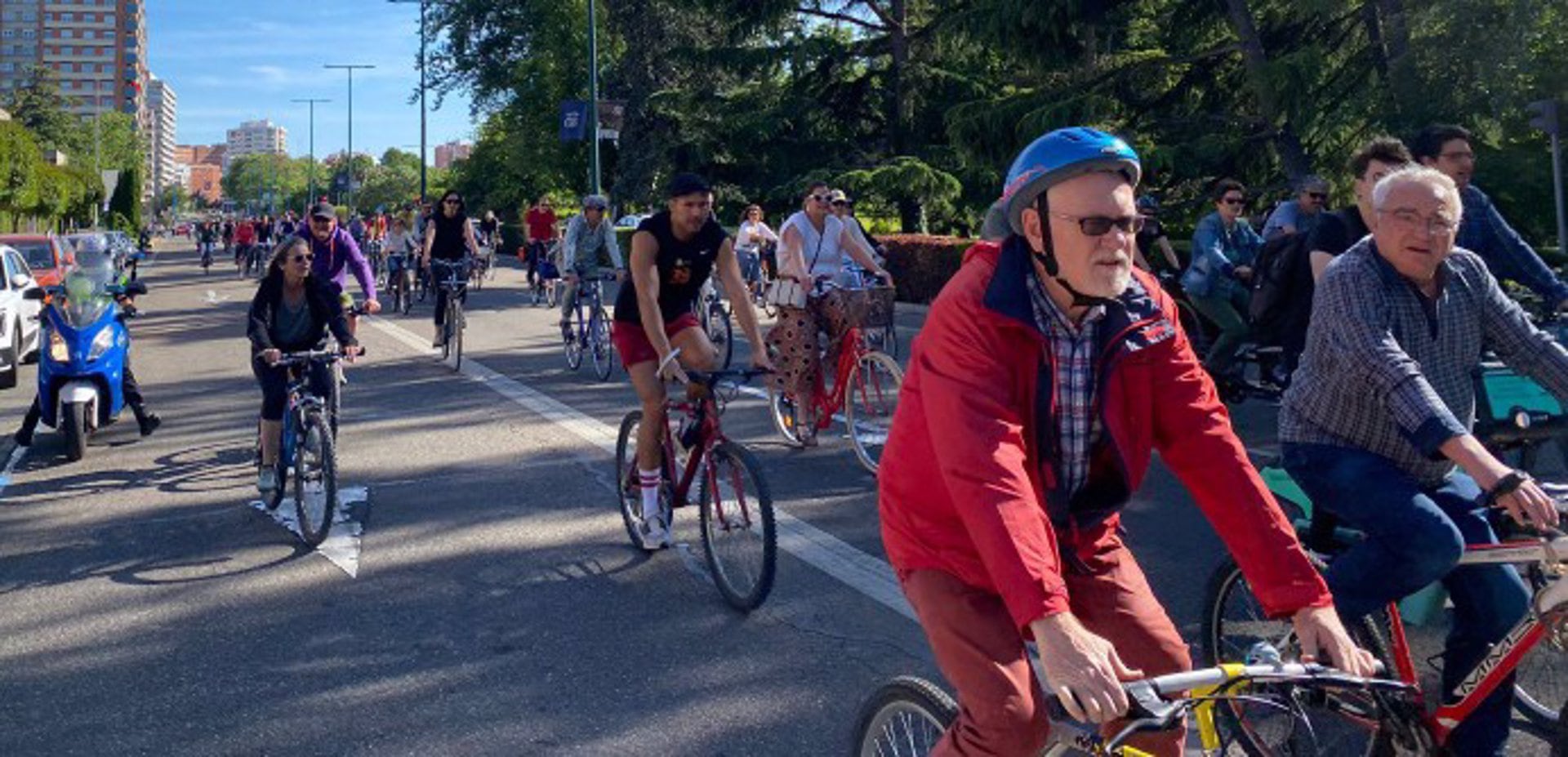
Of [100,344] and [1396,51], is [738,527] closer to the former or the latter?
[100,344]

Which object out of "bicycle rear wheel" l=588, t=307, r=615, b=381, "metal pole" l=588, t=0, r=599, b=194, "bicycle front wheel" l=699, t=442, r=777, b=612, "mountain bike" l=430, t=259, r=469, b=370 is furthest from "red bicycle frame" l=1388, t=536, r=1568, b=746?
"metal pole" l=588, t=0, r=599, b=194

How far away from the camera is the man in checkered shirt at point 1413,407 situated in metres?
3.59

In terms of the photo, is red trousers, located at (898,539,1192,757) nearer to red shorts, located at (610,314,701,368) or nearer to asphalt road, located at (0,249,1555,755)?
asphalt road, located at (0,249,1555,755)

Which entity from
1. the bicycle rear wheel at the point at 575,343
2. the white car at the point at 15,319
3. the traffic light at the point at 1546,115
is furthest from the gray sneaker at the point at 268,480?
the traffic light at the point at 1546,115

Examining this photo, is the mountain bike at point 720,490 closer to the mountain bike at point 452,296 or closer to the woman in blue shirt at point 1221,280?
the woman in blue shirt at point 1221,280

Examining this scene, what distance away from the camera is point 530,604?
6.07 m

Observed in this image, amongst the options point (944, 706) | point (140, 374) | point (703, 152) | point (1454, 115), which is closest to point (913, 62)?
point (703, 152)

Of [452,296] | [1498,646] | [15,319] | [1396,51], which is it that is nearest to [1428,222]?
[1498,646]

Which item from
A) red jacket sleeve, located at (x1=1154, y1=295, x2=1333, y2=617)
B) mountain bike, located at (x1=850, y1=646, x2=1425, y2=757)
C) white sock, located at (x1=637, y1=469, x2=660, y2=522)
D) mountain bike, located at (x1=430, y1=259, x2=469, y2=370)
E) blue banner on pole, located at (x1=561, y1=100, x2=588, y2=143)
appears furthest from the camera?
blue banner on pole, located at (x1=561, y1=100, x2=588, y2=143)

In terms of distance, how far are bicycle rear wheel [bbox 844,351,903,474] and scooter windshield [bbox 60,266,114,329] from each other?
5.26 meters

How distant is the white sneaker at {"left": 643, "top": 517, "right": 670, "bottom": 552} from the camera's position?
672 centimetres

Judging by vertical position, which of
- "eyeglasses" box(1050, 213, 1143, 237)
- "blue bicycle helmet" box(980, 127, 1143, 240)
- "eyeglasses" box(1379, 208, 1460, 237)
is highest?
"blue bicycle helmet" box(980, 127, 1143, 240)

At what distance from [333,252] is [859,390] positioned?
4.32m

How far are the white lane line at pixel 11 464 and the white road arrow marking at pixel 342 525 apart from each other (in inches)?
74.3
